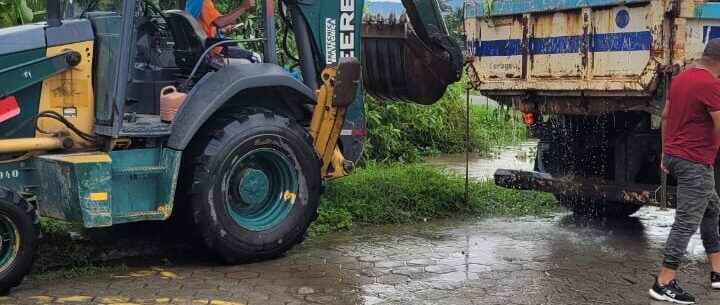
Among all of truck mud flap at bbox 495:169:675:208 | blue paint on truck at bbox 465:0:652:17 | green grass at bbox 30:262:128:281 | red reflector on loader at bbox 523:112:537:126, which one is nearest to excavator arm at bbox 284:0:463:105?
blue paint on truck at bbox 465:0:652:17

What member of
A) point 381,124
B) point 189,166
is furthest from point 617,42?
point 381,124

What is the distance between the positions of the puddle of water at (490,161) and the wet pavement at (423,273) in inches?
125

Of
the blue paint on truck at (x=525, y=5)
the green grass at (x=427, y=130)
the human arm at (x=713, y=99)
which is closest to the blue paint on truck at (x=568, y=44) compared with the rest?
the blue paint on truck at (x=525, y=5)

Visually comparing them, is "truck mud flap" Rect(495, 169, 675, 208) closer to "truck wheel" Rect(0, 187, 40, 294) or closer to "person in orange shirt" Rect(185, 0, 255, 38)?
"person in orange shirt" Rect(185, 0, 255, 38)

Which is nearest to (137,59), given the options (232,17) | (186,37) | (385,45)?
(186,37)

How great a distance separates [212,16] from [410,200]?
2.81 meters

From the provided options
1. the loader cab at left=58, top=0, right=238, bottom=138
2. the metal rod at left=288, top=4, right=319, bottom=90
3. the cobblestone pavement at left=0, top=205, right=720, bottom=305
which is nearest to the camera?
the cobblestone pavement at left=0, top=205, right=720, bottom=305

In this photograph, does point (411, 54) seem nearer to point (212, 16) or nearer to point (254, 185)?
point (212, 16)

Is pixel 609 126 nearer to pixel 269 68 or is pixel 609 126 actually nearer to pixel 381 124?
pixel 269 68

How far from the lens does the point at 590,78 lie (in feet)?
22.9

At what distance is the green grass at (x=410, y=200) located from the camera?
8164 mm

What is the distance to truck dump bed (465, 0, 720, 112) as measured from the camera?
21.0ft

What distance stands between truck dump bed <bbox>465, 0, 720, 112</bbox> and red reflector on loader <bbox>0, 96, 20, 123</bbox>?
3.98 metres

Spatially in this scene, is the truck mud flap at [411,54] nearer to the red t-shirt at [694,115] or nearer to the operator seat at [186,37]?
the operator seat at [186,37]
